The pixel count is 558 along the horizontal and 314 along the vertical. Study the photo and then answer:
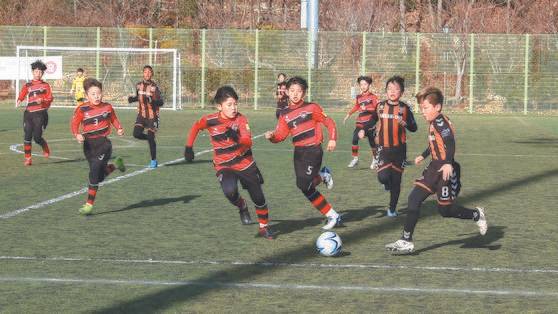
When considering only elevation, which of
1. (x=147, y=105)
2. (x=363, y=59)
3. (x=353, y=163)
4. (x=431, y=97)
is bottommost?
(x=353, y=163)

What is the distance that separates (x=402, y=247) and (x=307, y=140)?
208 cm

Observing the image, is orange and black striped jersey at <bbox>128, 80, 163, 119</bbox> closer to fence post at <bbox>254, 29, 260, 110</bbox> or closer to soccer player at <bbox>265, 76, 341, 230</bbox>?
soccer player at <bbox>265, 76, 341, 230</bbox>

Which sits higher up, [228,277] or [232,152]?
[232,152]

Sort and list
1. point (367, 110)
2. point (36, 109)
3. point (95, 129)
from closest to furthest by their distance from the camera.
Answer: point (95, 129) → point (367, 110) → point (36, 109)

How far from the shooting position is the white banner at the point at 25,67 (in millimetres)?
41875

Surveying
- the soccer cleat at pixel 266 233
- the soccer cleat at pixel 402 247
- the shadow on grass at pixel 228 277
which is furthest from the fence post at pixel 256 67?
the soccer cleat at pixel 402 247

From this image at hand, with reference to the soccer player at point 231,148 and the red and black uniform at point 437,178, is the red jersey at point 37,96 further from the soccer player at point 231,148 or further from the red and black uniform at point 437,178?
the red and black uniform at point 437,178

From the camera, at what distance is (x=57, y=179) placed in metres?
16.3

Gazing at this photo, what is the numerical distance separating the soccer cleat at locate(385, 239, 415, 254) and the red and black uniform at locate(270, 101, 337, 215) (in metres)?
1.62

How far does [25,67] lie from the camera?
4209 cm

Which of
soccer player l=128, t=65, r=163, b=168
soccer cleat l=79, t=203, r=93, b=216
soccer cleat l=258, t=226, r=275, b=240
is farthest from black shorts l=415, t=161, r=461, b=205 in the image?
soccer player l=128, t=65, r=163, b=168

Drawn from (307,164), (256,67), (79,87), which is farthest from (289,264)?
(256,67)

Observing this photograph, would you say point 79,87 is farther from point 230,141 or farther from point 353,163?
point 230,141

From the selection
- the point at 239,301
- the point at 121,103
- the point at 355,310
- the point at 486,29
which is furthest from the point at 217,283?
the point at 486,29
